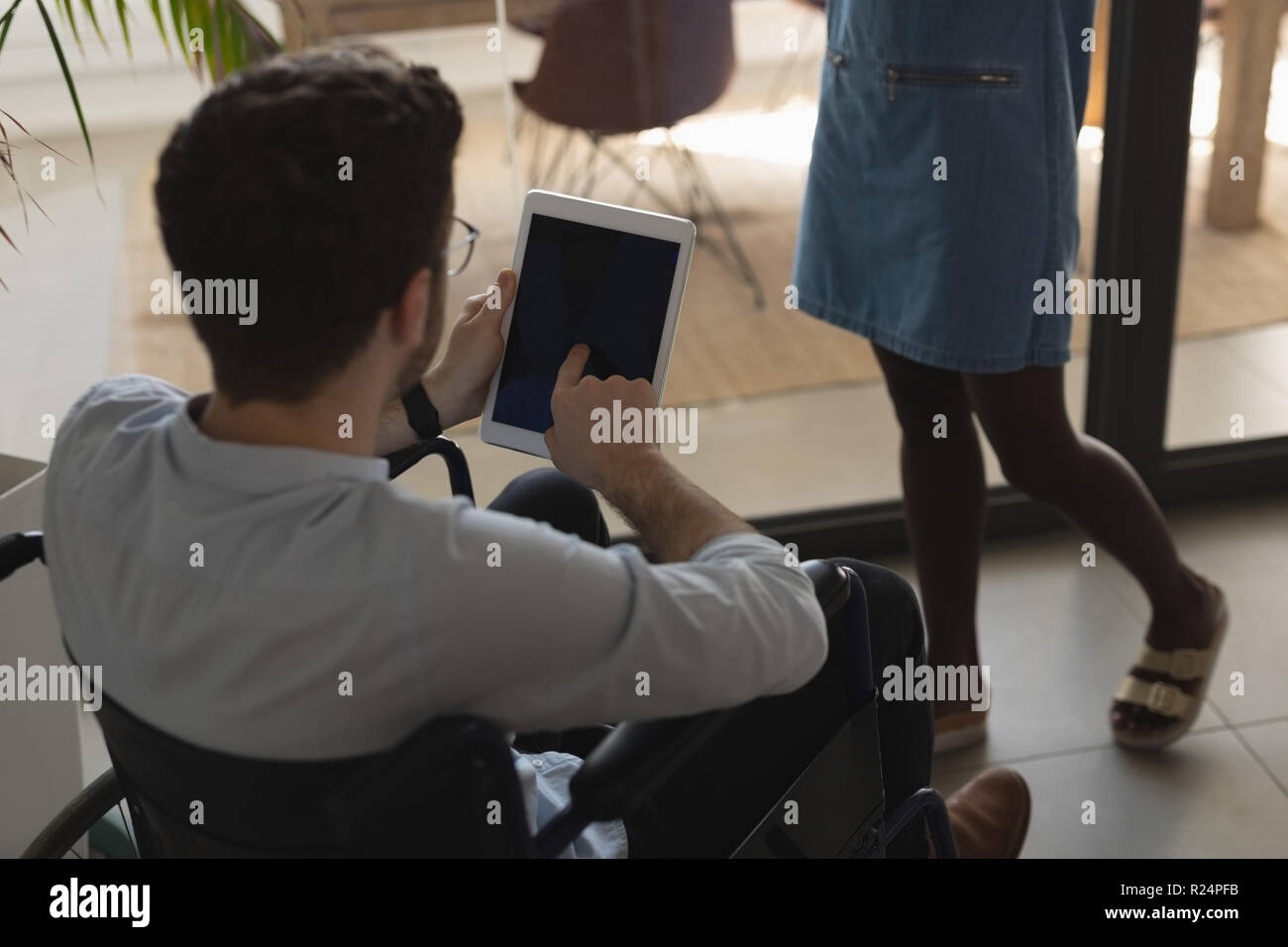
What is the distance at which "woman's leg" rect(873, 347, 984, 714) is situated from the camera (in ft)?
5.90

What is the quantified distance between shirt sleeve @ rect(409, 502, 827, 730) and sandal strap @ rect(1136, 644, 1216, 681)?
4.05 feet

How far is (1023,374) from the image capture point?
1.70 metres

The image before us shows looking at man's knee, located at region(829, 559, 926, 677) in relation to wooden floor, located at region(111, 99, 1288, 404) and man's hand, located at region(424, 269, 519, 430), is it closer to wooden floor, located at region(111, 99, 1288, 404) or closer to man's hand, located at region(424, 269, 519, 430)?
man's hand, located at region(424, 269, 519, 430)

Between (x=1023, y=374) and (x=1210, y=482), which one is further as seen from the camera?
(x=1210, y=482)

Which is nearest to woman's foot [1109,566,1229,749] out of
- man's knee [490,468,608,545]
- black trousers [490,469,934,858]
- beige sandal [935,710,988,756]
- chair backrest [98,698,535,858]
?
beige sandal [935,710,988,756]

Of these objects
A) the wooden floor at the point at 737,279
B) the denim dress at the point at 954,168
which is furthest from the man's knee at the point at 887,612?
the wooden floor at the point at 737,279

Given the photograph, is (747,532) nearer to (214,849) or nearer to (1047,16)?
(214,849)

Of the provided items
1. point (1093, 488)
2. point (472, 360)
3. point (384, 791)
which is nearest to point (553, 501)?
point (472, 360)

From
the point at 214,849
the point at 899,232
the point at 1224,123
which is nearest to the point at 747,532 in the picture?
the point at 214,849

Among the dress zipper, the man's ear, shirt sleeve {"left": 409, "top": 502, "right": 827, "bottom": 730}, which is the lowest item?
shirt sleeve {"left": 409, "top": 502, "right": 827, "bottom": 730}

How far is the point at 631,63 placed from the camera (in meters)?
2.02

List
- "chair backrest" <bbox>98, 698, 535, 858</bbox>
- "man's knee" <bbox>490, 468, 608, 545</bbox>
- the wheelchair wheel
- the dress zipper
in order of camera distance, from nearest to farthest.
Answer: "chair backrest" <bbox>98, 698, 535, 858</bbox>
the wheelchair wheel
"man's knee" <bbox>490, 468, 608, 545</bbox>
the dress zipper

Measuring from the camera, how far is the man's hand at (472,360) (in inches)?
50.3
